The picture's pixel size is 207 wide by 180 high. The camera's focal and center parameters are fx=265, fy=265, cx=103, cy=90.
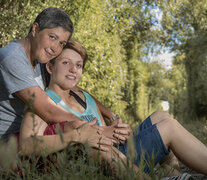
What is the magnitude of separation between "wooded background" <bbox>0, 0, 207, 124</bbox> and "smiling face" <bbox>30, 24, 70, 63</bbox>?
7.46 feet

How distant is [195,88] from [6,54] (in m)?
12.1

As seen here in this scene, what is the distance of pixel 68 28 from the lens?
9.39ft

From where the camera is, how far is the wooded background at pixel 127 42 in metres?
5.31

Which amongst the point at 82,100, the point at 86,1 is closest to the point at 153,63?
the point at 86,1

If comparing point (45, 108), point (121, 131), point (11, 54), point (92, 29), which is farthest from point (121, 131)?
point (92, 29)

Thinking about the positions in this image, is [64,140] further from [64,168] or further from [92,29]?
[92,29]

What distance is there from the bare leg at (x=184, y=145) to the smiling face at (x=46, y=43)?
1.33 metres

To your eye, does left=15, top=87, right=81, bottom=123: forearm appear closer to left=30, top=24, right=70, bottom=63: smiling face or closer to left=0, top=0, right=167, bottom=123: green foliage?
left=30, top=24, right=70, bottom=63: smiling face

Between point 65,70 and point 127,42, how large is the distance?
9.60 metres

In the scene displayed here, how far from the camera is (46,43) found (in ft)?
9.14

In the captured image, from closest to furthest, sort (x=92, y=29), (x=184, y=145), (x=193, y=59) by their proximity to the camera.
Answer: (x=184, y=145) < (x=92, y=29) < (x=193, y=59)

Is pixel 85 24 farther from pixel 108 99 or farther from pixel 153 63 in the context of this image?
pixel 153 63

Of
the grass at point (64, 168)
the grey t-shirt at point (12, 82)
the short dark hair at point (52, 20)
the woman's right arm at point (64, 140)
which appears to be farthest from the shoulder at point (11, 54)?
the grass at point (64, 168)

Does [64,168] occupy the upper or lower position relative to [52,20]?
lower
